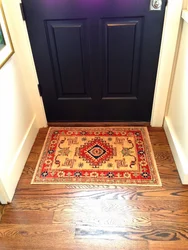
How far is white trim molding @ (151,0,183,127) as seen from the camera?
4.84 feet

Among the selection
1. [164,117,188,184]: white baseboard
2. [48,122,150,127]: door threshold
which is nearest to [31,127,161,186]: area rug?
[48,122,150,127]: door threshold

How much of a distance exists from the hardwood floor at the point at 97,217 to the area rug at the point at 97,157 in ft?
0.22

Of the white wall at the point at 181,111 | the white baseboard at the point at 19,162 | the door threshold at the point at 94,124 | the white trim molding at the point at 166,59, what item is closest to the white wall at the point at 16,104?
the white baseboard at the point at 19,162

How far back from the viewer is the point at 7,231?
1.32 metres

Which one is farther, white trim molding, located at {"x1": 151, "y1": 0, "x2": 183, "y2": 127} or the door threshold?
the door threshold

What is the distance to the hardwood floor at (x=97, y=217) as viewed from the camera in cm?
124

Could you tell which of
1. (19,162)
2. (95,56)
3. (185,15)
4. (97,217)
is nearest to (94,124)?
(95,56)

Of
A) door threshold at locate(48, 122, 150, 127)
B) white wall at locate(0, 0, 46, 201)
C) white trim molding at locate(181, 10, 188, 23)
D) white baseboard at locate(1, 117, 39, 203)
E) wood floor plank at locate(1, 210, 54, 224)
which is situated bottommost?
door threshold at locate(48, 122, 150, 127)

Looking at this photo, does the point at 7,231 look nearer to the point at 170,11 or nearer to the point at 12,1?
the point at 12,1

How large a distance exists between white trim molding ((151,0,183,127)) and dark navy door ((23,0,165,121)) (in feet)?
0.17

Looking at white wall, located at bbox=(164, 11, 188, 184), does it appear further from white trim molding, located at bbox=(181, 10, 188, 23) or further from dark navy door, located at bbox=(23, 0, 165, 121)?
dark navy door, located at bbox=(23, 0, 165, 121)

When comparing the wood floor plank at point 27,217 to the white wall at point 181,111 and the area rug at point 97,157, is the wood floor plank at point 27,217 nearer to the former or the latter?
the area rug at point 97,157

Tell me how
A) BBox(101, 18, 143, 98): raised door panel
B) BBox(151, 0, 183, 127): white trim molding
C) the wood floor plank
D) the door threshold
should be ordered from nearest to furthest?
the wood floor plank < BBox(151, 0, 183, 127): white trim molding < BBox(101, 18, 143, 98): raised door panel < the door threshold

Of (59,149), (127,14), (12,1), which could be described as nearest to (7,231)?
(59,149)
